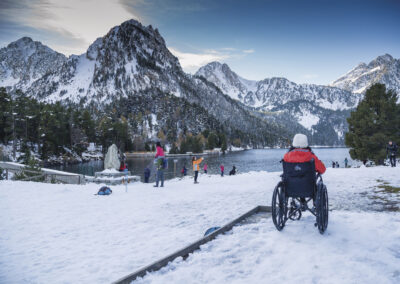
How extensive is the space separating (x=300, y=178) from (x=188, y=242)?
10.4ft

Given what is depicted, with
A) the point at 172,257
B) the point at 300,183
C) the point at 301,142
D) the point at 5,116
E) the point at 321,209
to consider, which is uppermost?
the point at 5,116

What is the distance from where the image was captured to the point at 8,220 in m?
8.71

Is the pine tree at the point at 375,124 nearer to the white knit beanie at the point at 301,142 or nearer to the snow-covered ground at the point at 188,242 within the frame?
the snow-covered ground at the point at 188,242

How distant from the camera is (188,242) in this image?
6473 mm

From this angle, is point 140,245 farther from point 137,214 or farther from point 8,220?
point 8,220

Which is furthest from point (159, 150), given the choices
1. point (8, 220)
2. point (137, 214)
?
point (8, 220)

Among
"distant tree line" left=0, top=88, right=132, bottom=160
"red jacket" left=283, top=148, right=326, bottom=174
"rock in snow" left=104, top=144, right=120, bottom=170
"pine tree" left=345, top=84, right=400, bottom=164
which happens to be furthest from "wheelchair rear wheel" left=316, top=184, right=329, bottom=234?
"distant tree line" left=0, top=88, right=132, bottom=160

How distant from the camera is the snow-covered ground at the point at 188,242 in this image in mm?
4141

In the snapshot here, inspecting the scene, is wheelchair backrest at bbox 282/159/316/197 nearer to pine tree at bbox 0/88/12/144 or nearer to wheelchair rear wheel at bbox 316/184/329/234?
wheelchair rear wheel at bbox 316/184/329/234

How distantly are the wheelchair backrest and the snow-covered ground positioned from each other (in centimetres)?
90

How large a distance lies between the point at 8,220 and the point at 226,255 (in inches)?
318

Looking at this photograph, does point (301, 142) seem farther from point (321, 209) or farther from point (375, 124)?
point (375, 124)

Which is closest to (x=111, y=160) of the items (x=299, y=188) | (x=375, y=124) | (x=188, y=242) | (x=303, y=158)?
(x=188, y=242)

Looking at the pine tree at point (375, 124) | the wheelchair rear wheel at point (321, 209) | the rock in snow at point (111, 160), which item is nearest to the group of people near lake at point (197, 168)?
the rock in snow at point (111, 160)
